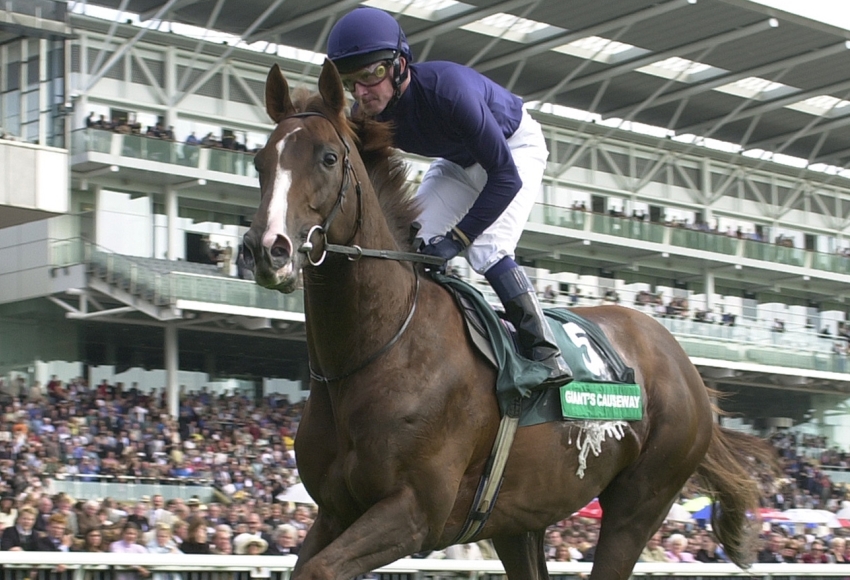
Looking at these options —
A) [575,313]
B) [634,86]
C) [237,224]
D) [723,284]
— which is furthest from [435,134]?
[723,284]

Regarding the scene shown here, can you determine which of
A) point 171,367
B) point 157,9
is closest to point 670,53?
point 157,9

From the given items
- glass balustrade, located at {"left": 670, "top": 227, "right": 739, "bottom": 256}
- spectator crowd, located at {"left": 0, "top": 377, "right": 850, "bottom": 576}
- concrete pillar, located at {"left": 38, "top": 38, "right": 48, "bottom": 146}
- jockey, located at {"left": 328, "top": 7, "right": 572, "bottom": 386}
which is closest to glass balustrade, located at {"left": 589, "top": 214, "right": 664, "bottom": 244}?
glass balustrade, located at {"left": 670, "top": 227, "right": 739, "bottom": 256}

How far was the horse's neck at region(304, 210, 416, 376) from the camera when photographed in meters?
3.80

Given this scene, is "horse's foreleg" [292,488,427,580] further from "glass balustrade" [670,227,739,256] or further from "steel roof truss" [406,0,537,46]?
"glass balustrade" [670,227,739,256]

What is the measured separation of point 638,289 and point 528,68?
684 cm

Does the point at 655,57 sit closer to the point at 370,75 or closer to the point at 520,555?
the point at 520,555

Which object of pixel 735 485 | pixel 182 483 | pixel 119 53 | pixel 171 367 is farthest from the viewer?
pixel 119 53

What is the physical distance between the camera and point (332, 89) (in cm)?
370

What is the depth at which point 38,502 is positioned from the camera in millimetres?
8812

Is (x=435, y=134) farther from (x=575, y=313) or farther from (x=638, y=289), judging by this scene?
(x=638, y=289)

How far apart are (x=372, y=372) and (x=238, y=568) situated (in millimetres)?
2370

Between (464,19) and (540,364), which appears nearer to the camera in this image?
(540,364)

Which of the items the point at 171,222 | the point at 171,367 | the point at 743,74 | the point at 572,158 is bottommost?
the point at 171,367

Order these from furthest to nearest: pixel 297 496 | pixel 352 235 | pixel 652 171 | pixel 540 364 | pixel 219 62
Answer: pixel 652 171 → pixel 219 62 → pixel 297 496 → pixel 540 364 → pixel 352 235
